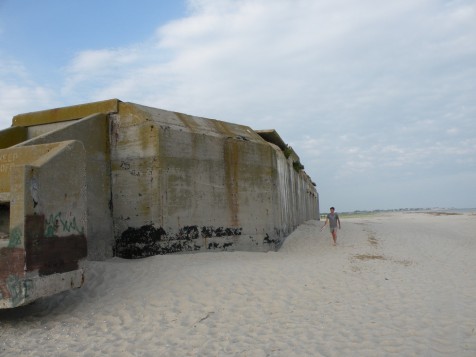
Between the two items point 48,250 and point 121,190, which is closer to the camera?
point 48,250

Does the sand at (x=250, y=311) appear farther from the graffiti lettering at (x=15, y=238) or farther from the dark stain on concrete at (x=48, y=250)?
the graffiti lettering at (x=15, y=238)

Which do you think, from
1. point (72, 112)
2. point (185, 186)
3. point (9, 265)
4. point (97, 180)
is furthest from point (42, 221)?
point (72, 112)

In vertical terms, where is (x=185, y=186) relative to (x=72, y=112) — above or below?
below

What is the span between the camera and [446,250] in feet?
44.3

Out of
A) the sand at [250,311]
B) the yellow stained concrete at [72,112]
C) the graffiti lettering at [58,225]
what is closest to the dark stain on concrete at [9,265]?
the graffiti lettering at [58,225]

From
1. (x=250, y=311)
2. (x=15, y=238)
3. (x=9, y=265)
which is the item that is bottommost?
(x=250, y=311)

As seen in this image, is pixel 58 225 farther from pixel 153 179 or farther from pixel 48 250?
pixel 153 179

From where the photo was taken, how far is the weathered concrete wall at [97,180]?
347 inches

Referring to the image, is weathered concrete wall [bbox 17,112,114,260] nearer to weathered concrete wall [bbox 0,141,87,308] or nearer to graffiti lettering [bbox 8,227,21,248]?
weathered concrete wall [bbox 0,141,87,308]

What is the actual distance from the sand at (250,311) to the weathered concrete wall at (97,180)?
0.55m

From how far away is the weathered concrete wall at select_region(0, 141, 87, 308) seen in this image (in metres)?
5.54

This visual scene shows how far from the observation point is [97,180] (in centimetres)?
915

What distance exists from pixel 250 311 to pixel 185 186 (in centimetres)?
427

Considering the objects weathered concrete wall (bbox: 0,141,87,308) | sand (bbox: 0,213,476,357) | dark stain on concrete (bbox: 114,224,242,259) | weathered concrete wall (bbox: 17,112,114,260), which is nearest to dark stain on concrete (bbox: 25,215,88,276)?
weathered concrete wall (bbox: 0,141,87,308)
